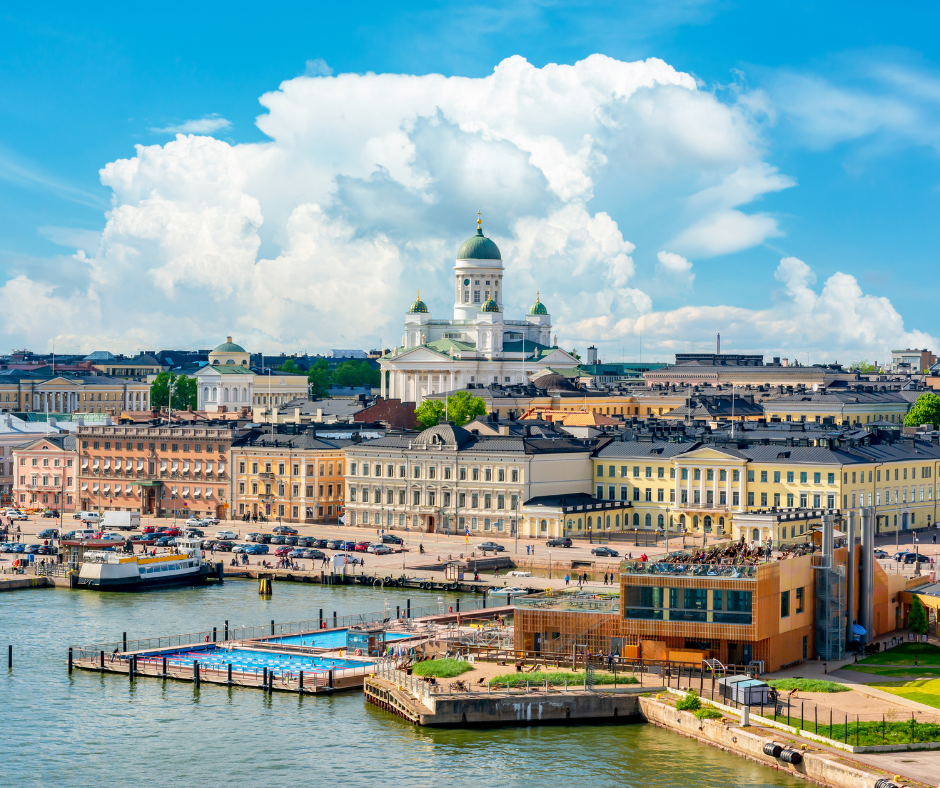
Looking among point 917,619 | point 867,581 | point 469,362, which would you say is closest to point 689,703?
point 867,581

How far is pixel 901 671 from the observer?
54.0 meters

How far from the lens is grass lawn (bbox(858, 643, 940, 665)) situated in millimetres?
55688

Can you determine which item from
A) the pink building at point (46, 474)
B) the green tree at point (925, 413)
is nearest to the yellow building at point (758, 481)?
the green tree at point (925, 413)

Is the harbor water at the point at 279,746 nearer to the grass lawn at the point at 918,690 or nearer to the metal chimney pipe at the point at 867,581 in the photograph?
the grass lawn at the point at 918,690

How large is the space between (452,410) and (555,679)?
92.7 m

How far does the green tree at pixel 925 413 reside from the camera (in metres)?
149

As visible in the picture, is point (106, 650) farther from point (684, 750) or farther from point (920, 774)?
point (920, 774)

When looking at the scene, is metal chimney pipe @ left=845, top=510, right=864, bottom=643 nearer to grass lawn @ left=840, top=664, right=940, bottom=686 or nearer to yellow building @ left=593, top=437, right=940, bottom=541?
grass lawn @ left=840, top=664, right=940, bottom=686

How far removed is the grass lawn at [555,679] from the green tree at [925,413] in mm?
102626

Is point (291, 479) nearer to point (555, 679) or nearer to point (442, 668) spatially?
point (442, 668)

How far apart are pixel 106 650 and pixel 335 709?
1419 centimetres

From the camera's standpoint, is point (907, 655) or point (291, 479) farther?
point (291, 479)

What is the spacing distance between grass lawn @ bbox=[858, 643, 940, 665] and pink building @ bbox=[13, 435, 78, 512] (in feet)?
268

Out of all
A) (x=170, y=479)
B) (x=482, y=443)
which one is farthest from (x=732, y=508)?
(x=170, y=479)
